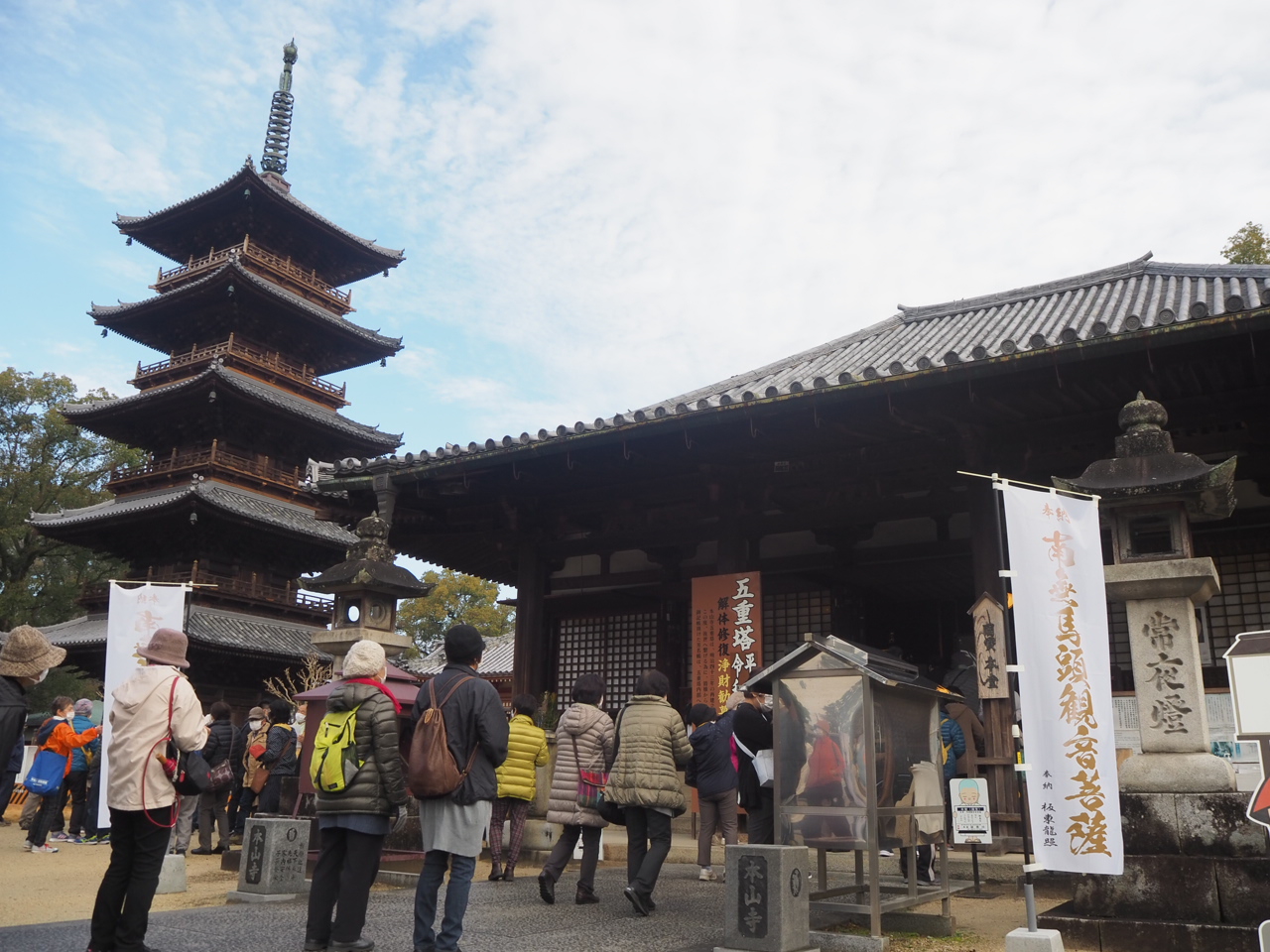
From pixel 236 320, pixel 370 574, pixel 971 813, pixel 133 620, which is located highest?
pixel 236 320

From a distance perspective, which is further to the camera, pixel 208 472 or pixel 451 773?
pixel 208 472

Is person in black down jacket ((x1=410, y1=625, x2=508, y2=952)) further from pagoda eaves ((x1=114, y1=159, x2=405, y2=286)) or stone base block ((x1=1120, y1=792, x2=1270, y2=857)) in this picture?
pagoda eaves ((x1=114, y1=159, x2=405, y2=286))

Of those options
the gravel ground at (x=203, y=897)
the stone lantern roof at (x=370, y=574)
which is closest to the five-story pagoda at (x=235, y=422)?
the gravel ground at (x=203, y=897)

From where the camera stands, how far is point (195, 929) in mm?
5480

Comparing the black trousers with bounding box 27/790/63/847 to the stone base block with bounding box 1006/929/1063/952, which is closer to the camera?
the stone base block with bounding box 1006/929/1063/952

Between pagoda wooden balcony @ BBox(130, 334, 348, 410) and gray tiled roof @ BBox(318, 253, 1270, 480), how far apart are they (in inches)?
710

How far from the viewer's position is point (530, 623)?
12172 millimetres

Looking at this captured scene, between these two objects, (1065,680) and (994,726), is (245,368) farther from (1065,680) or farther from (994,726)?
(1065,680)

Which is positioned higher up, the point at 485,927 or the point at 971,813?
the point at 971,813

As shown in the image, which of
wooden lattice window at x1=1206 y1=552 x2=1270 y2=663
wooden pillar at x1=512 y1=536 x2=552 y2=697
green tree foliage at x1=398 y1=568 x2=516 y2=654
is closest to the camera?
wooden lattice window at x1=1206 y1=552 x2=1270 y2=663

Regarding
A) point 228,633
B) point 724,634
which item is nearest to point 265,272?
point 228,633

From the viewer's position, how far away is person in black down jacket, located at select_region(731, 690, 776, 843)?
23.9 ft

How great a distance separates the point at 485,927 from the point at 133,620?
3.92 metres

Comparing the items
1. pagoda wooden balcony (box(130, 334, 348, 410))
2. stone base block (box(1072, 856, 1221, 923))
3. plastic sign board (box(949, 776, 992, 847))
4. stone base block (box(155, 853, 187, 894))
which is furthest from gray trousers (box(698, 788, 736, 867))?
pagoda wooden balcony (box(130, 334, 348, 410))
